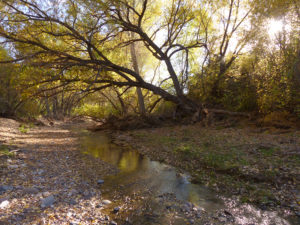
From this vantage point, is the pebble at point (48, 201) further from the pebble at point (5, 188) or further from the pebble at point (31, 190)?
the pebble at point (5, 188)

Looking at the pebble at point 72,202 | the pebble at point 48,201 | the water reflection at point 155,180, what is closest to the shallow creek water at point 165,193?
the water reflection at point 155,180

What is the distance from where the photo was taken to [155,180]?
17.4ft

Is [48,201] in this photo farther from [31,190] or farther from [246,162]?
[246,162]

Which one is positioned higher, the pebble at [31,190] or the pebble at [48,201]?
the pebble at [31,190]

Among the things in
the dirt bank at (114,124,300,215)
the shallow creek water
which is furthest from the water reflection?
the dirt bank at (114,124,300,215)

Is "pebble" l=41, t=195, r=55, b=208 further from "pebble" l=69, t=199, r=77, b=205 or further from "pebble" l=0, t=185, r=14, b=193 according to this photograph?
"pebble" l=0, t=185, r=14, b=193

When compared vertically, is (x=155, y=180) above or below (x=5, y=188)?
below

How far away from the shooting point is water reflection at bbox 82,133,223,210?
14.1ft

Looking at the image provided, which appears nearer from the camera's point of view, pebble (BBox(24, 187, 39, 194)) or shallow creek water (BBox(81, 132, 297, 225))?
shallow creek water (BBox(81, 132, 297, 225))

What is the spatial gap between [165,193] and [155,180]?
32.2 inches

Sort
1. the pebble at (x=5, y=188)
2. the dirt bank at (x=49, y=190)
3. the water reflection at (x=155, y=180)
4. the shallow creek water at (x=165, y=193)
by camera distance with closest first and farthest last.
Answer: the dirt bank at (x=49, y=190) < the shallow creek water at (x=165, y=193) < the pebble at (x=5, y=188) < the water reflection at (x=155, y=180)

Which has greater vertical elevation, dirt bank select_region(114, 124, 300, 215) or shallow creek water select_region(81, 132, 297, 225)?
dirt bank select_region(114, 124, 300, 215)

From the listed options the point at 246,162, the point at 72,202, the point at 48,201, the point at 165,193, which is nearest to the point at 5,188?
the point at 48,201

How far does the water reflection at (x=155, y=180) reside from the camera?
430 centimetres
